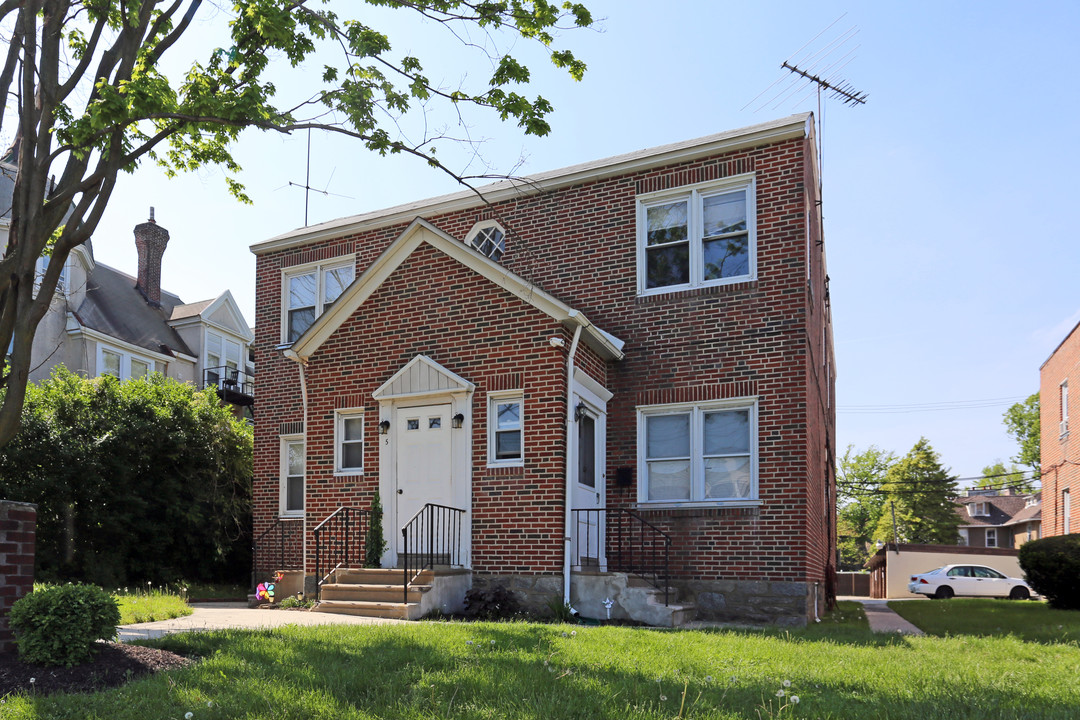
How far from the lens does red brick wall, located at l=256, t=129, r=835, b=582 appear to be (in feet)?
37.5

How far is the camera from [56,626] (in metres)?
6.15

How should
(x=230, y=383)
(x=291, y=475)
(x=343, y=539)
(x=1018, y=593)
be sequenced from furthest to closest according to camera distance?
(x=1018, y=593)
(x=230, y=383)
(x=291, y=475)
(x=343, y=539)

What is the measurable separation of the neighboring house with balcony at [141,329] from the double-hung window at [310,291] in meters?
11.8

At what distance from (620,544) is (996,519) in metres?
61.2

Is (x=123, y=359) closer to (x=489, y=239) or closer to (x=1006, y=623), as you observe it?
(x=489, y=239)

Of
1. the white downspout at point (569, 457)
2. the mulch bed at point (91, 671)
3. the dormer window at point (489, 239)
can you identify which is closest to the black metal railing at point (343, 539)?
the white downspout at point (569, 457)

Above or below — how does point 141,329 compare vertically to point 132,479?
above

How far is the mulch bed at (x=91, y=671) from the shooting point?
18.6 feet

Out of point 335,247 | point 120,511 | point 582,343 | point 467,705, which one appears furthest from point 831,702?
point 120,511

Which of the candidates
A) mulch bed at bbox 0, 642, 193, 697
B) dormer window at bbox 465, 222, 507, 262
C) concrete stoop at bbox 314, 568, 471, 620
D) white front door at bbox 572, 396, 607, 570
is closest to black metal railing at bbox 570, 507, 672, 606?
white front door at bbox 572, 396, 607, 570

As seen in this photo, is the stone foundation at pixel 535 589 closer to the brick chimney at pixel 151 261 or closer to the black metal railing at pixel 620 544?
the black metal railing at pixel 620 544

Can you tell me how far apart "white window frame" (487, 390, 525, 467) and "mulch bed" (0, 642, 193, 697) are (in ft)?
18.3

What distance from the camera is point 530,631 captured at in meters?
7.97

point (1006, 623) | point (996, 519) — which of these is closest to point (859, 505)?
point (996, 519)
